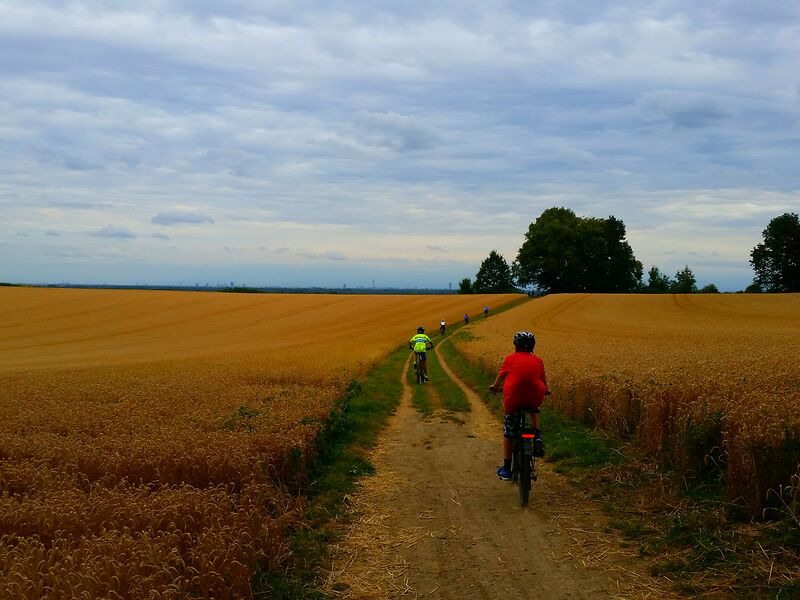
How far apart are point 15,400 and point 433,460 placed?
1045 cm

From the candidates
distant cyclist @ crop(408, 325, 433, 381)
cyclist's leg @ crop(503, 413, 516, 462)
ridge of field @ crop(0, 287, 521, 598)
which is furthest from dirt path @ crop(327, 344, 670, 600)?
distant cyclist @ crop(408, 325, 433, 381)

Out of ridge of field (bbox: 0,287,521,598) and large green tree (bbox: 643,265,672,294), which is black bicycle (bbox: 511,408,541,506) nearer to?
ridge of field (bbox: 0,287,521,598)

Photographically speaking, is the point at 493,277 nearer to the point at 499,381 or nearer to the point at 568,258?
the point at 568,258

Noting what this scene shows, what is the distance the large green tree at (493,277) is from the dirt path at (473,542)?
123m

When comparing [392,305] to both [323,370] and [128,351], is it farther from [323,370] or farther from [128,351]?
[323,370]

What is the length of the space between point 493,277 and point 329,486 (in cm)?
12621

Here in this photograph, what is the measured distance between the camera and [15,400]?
14.2 metres

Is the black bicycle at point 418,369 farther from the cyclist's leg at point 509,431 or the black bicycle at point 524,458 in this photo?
the black bicycle at point 524,458

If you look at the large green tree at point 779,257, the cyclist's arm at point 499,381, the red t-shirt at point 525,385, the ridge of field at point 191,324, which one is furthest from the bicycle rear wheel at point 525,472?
the large green tree at point 779,257

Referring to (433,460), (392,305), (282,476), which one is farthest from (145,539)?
(392,305)

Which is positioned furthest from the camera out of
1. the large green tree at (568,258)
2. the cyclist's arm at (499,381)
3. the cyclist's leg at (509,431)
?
the large green tree at (568,258)

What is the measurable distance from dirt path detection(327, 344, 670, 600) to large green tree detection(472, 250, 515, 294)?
403ft

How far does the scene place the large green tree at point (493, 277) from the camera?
131625mm

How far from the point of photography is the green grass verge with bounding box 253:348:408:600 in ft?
19.0
